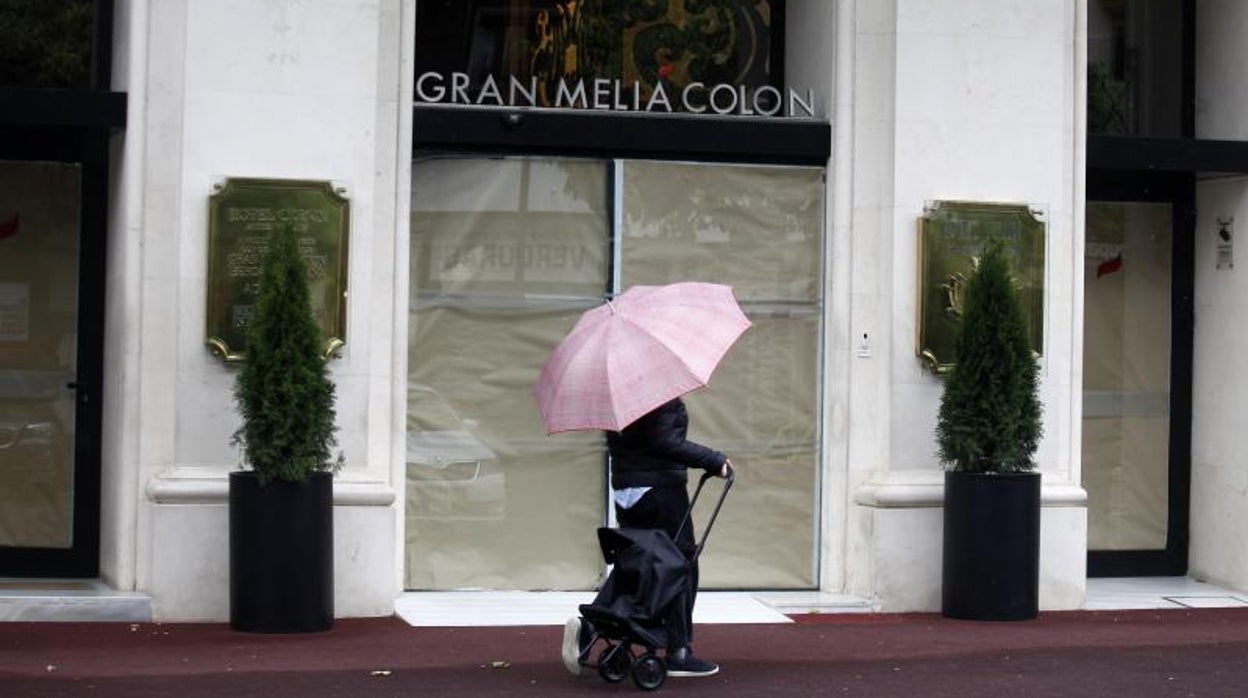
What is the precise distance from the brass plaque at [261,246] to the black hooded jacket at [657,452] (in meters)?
2.89

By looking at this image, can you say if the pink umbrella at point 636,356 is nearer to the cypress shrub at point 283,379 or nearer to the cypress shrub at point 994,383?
the cypress shrub at point 283,379

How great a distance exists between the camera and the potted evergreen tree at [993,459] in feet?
40.3

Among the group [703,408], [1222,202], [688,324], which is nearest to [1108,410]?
[1222,202]

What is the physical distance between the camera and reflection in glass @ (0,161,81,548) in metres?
13.0

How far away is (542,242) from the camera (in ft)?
42.8

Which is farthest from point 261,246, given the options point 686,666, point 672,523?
point 686,666

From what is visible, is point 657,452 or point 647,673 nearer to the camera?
point 647,673

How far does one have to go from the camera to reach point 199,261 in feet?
39.1

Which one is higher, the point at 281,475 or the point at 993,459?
the point at 993,459

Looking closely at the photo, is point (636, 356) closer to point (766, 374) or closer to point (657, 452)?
point (657, 452)

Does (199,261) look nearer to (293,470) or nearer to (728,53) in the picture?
(293,470)

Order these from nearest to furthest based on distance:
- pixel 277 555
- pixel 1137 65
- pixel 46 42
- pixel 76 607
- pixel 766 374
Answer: pixel 277 555 → pixel 76 607 → pixel 46 42 → pixel 766 374 → pixel 1137 65

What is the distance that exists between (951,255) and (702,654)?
350cm

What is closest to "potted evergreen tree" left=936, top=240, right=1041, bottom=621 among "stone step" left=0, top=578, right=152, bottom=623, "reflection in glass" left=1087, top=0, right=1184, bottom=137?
"reflection in glass" left=1087, top=0, right=1184, bottom=137
